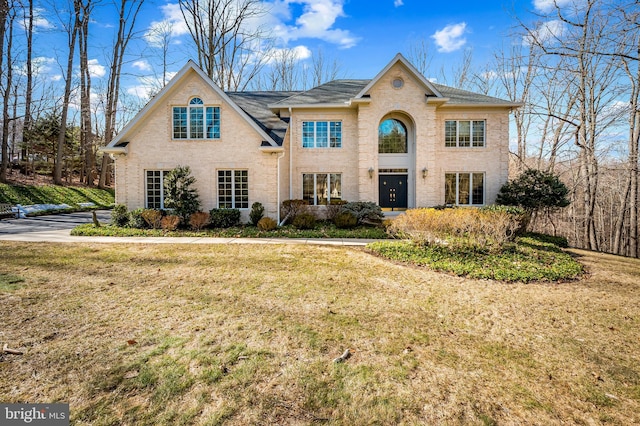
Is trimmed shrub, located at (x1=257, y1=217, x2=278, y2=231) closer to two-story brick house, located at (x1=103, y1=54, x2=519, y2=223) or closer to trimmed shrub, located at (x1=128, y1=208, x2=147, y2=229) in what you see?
two-story brick house, located at (x1=103, y1=54, x2=519, y2=223)

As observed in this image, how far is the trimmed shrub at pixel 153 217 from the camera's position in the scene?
45.1 ft

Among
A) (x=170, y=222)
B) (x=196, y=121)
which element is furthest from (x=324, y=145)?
(x=170, y=222)

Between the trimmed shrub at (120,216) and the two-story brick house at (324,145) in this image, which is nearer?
the trimmed shrub at (120,216)

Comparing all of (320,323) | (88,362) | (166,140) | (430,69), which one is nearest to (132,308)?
(88,362)

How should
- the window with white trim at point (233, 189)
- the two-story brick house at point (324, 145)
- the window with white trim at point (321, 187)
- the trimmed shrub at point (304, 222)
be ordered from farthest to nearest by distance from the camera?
the window with white trim at point (321, 187)
the window with white trim at point (233, 189)
the two-story brick house at point (324, 145)
the trimmed shrub at point (304, 222)

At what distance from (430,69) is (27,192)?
119 ft

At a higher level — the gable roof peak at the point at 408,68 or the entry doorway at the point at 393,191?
the gable roof peak at the point at 408,68

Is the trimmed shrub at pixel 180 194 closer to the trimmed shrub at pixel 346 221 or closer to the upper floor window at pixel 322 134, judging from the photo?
the upper floor window at pixel 322 134

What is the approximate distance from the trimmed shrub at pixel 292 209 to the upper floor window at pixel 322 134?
3.69 meters

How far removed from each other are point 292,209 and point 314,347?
40.2ft

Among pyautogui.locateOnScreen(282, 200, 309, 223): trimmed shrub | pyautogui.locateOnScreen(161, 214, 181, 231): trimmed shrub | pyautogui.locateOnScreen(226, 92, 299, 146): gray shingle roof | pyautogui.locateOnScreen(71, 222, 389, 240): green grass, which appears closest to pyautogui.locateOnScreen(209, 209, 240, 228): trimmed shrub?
pyautogui.locateOnScreen(71, 222, 389, 240): green grass

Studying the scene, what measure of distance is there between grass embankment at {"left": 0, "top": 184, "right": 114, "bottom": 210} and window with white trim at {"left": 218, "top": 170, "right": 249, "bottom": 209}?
16604 mm

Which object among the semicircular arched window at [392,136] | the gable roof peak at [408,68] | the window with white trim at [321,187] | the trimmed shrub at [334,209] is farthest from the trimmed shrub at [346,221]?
the gable roof peak at [408,68]

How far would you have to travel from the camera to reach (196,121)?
15.0 m
